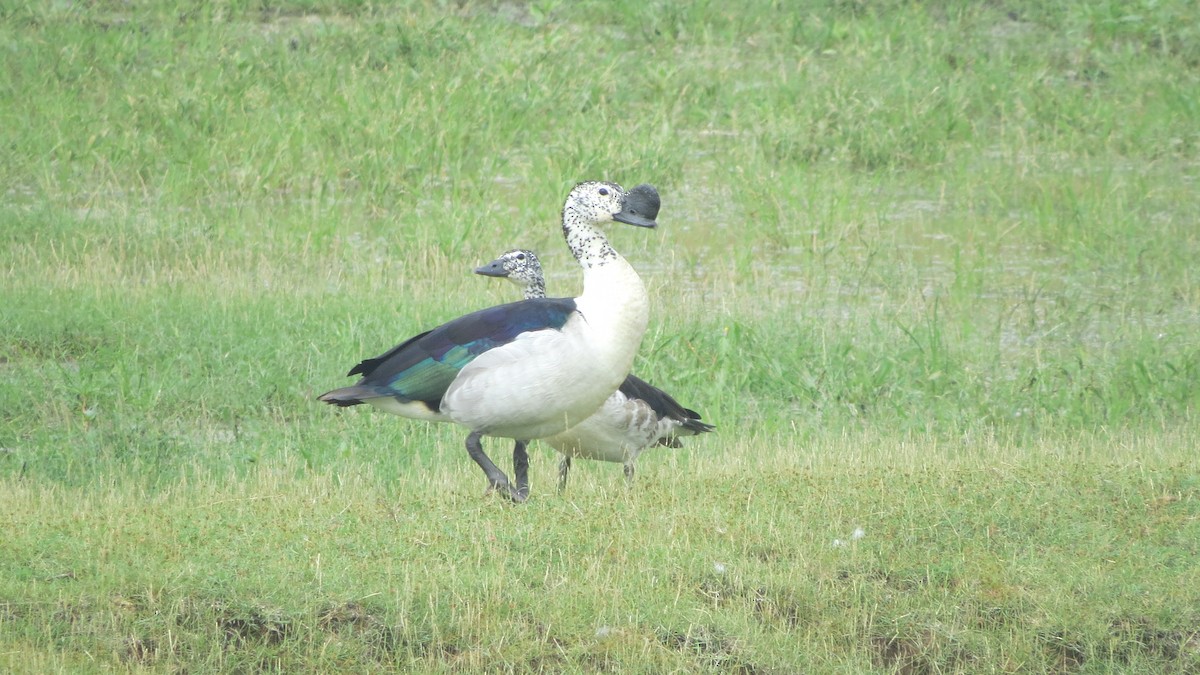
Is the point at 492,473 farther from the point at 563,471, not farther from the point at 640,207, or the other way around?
the point at 640,207

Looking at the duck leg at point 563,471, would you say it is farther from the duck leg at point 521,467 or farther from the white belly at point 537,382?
the white belly at point 537,382

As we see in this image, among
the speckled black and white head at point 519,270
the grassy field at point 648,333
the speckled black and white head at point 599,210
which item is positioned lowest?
the grassy field at point 648,333

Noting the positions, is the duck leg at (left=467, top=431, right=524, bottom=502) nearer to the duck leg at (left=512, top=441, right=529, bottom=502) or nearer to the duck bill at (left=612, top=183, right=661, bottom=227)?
the duck leg at (left=512, top=441, right=529, bottom=502)

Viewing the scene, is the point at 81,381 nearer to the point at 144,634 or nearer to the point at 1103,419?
the point at 144,634

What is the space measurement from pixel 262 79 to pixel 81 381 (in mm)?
8176

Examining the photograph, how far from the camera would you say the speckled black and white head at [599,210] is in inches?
295

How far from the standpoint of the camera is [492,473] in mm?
7242

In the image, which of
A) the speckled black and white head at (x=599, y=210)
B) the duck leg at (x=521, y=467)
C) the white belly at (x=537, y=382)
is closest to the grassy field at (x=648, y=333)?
the duck leg at (x=521, y=467)

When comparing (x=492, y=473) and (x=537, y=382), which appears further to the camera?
(x=492, y=473)

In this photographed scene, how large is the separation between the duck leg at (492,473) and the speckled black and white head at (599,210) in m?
0.98

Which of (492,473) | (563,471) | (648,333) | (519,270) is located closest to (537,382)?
(492,473)

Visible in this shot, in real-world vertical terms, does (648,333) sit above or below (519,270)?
below

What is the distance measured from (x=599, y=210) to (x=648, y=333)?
10.3ft

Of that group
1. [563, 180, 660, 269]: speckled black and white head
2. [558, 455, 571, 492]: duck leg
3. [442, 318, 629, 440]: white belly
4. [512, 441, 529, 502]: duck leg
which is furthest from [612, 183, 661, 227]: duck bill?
[558, 455, 571, 492]: duck leg
